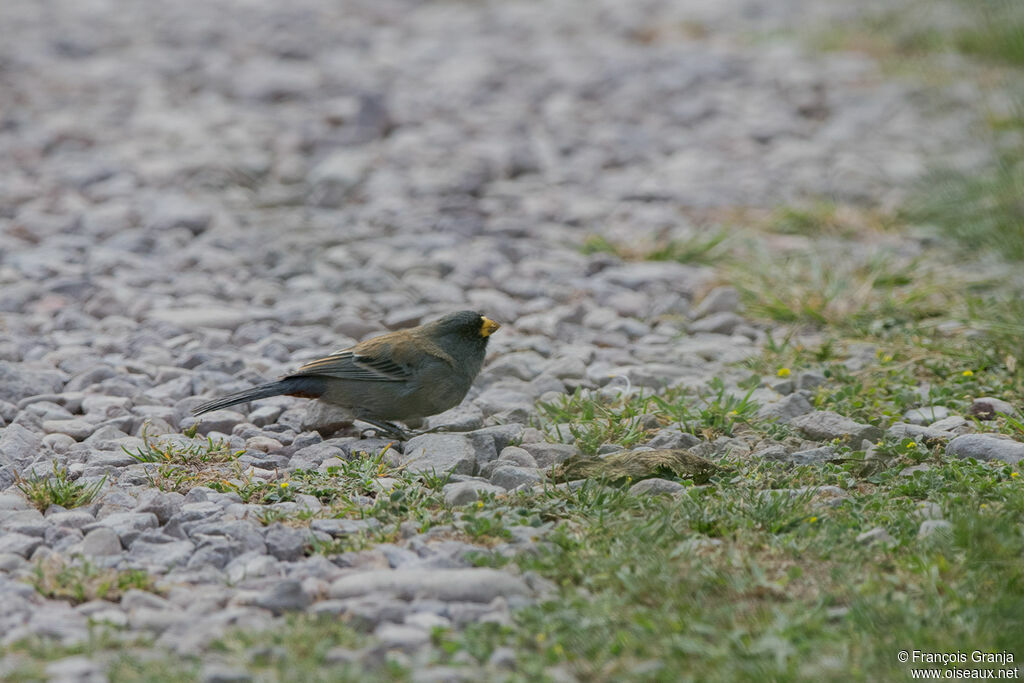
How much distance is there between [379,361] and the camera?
183 inches

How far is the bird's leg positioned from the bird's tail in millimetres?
207

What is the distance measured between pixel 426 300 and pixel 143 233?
5.98 feet

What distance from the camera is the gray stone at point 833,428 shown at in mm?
4273

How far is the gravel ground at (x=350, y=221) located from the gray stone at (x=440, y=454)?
0.02 meters

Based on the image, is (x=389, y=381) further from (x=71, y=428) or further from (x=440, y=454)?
(x=71, y=428)

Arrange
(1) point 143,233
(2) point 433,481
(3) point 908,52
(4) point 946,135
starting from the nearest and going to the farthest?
(2) point 433,481
(1) point 143,233
(4) point 946,135
(3) point 908,52

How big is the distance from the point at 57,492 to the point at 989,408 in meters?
3.21

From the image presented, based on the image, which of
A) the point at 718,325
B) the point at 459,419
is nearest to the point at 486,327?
the point at 459,419

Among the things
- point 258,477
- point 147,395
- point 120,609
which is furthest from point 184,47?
point 120,609

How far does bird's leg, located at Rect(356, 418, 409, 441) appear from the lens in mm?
4566

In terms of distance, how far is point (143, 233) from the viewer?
6.78 meters

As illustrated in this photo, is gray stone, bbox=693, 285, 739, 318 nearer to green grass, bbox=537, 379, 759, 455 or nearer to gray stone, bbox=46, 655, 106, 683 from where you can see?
green grass, bbox=537, 379, 759, 455

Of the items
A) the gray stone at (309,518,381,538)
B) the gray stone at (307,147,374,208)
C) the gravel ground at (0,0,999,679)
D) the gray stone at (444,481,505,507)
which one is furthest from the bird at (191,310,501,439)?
the gray stone at (307,147,374,208)

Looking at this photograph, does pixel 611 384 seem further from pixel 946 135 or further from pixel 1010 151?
pixel 946 135
